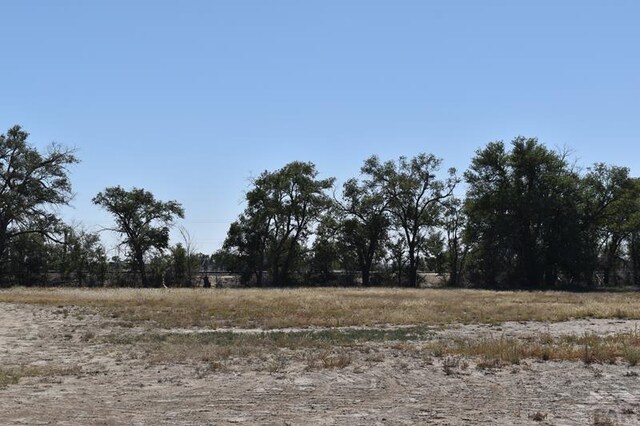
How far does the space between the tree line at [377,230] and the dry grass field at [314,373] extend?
4940cm

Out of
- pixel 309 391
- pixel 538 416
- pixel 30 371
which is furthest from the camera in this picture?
pixel 30 371

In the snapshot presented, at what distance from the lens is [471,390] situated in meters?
12.7

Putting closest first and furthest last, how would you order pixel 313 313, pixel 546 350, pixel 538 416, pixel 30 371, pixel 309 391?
pixel 538 416
pixel 309 391
pixel 30 371
pixel 546 350
pixel 313 313

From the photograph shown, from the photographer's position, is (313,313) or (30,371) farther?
(313,313)

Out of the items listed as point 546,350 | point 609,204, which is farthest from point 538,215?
point 546,350

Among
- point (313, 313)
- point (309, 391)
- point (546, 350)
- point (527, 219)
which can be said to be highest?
point (527, 219)

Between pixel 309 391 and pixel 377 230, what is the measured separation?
73616mm

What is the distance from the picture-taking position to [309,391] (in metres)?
12.6

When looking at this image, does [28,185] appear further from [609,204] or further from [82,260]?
[609,204]

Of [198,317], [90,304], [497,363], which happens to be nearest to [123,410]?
[497,363]

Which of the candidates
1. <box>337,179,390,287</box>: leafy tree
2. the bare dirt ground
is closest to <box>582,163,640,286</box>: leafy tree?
<box>337,179,390,287</box>: leafy tree

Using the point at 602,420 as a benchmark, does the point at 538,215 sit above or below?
above

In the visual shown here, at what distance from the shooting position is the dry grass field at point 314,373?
423 inches

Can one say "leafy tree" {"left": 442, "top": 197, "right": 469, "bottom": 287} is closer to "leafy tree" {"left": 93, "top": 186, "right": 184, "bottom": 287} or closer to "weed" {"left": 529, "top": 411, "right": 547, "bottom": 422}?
"leafy tree" {"left": 93, "top": 186, "right": 184, "bottom": 287}
